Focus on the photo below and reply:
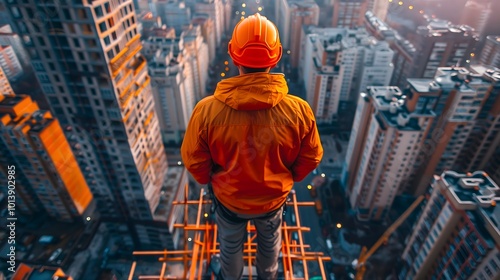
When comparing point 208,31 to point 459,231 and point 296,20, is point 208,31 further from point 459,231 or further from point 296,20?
point 459,231

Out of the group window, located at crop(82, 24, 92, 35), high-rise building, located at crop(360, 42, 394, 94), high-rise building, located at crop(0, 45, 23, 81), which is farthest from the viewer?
high-rise building, located at crop(0, 45, 23, 81)

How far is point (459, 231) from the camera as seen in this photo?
53.0 ft

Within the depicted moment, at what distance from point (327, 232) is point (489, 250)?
13875 mm

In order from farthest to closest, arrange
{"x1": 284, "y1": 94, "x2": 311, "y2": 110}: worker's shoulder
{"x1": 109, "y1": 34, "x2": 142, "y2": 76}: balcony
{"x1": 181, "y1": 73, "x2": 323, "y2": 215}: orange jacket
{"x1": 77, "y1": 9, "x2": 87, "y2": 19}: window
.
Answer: {"x1": 109, "y1": 34, "x2": 142, "y2": 76}: balcony, {"x1": 77, "y1": 9, "x2": 87, "y2": 19}: window, {"x1": 284, "y1": 94, "x2": 311, "y2": 110}: worker's shoulder, {"x1": 181, "y1": 73, "x2": 323, "y2": 215}: orange jacket

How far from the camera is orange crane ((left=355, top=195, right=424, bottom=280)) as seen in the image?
23244 mm

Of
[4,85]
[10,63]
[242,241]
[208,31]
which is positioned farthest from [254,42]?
[208,31]

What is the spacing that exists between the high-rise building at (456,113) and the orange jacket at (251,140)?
67.6 feet

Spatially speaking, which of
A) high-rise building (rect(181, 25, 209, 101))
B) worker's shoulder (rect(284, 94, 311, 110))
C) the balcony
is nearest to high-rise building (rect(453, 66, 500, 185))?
worker's shoulder (rect(284, 94, 311, 110))

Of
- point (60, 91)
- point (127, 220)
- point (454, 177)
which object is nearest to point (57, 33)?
point (60, 91)

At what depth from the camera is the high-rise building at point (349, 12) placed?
49.4 m

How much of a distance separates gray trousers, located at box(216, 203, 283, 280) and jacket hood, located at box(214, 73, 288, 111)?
223 cm

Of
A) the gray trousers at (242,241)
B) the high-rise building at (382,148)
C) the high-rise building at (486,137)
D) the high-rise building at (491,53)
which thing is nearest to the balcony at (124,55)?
the gray trousers at (242,241)

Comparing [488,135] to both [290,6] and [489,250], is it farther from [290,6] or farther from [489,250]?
[290,6]

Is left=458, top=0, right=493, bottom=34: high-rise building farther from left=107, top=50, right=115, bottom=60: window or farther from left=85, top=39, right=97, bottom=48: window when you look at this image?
left=85, top=39, right=97, bottom=48: window
